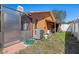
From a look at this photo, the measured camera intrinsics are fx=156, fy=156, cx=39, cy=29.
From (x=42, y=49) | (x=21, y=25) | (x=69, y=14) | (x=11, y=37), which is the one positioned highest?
(x=69, y=14)

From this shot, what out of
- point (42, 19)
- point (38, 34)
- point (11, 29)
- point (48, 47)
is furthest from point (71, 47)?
point (11, 29)

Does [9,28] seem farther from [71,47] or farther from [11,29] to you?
[71,47]

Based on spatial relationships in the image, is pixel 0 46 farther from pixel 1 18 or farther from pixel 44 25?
pixel 44 25

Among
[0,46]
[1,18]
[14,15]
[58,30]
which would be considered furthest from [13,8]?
[58,30]

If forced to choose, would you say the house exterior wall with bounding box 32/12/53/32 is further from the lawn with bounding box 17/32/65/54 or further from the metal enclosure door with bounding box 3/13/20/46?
the metal enclosure door with bounding box 3/13/20/46

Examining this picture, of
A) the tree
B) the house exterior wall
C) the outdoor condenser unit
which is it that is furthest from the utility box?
the tree

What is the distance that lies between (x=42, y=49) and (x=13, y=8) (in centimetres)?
200

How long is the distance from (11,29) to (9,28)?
0.19 metres

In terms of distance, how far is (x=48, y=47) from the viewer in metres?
6.29

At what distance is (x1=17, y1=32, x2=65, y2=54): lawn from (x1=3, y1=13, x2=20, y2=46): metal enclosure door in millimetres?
745

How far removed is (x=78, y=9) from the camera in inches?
248

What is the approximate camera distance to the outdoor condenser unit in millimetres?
5613
